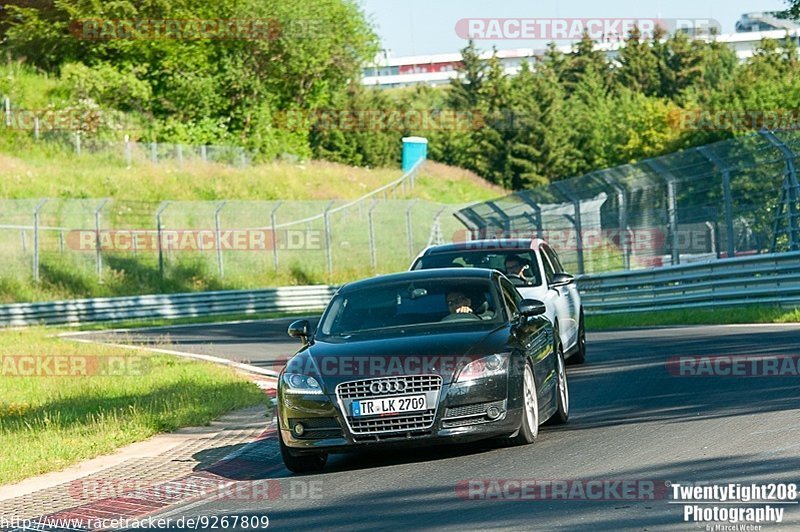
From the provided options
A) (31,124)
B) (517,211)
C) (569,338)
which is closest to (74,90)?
(31,124)

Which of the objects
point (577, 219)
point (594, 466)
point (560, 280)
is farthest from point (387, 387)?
point (577, 219)

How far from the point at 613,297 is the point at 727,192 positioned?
5.01m

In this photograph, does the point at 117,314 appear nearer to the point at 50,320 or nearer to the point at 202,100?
the point at 50,320

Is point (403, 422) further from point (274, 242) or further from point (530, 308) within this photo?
point (274, 242)

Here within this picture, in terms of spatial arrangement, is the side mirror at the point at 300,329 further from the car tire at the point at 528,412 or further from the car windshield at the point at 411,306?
the car tire at the point at 528,412

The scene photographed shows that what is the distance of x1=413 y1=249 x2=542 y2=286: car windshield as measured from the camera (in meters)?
15.9

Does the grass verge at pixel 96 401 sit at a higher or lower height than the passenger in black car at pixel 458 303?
lower

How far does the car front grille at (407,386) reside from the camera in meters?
9.52

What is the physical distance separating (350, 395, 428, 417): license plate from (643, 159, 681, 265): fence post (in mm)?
16992

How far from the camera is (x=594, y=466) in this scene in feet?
29.3

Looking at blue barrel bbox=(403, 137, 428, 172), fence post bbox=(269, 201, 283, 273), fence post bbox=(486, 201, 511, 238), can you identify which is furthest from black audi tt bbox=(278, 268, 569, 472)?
blue barrel bbox=(403, 137, 428, 172)

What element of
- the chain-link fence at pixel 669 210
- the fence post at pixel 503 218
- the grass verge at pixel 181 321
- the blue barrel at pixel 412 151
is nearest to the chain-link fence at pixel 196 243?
the grass verge at pixel 181 321

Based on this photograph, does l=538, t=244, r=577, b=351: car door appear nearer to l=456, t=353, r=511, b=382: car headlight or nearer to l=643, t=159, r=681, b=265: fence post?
l=456, t=353, r=511, b=382: car headlight
